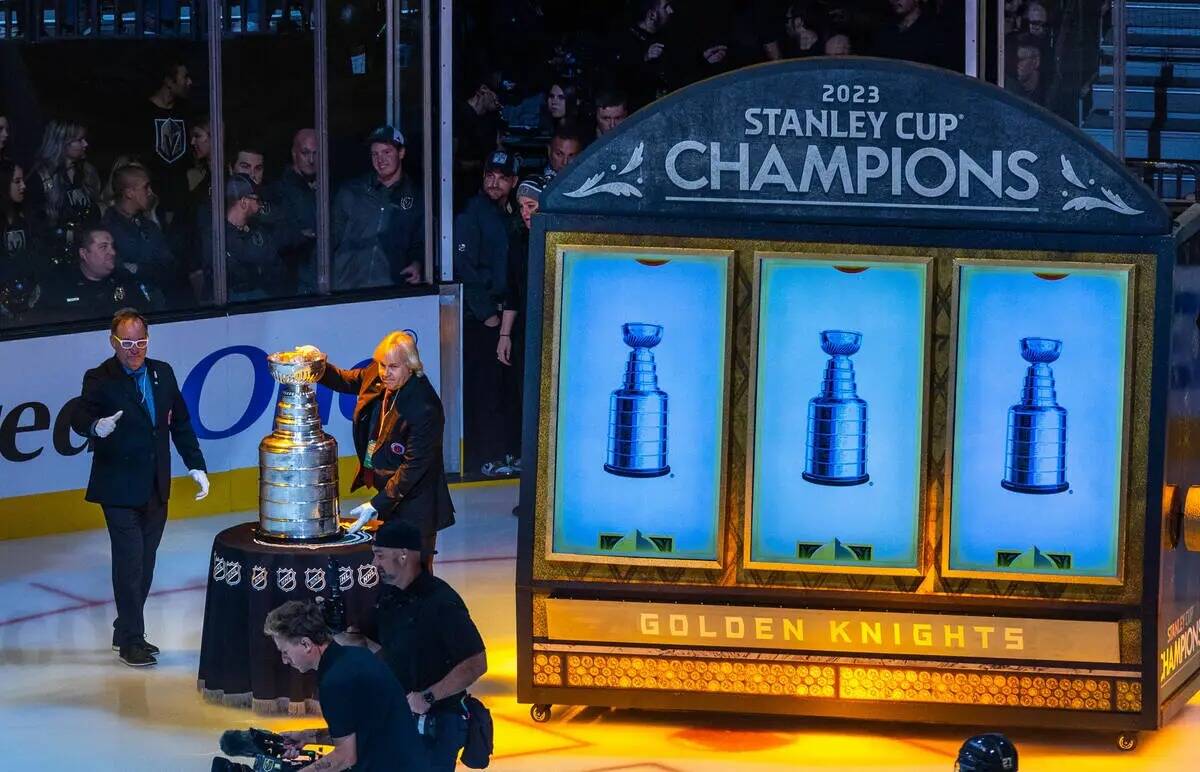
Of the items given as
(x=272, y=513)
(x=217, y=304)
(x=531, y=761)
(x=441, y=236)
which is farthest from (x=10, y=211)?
(x=531, y=761)

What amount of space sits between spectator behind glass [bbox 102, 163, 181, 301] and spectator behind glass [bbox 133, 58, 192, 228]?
0.32ft

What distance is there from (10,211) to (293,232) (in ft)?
7.42

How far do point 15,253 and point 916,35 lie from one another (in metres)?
7.12

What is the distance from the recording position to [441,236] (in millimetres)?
16641

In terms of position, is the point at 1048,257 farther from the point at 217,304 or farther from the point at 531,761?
the point at 217,304

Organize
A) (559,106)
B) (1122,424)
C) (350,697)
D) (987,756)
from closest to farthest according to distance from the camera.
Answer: (987,756) → (350,697) → (1122,424) → (559,106)

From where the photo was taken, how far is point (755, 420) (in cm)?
998

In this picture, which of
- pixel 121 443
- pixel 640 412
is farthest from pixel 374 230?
pixel 640 412

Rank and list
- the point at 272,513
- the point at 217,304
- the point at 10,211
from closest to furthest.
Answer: the point at 272,513
the point at 10,211
the point at 217,304

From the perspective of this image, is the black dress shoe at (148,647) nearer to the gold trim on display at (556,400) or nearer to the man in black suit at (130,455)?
the man in black suit at (130,455)

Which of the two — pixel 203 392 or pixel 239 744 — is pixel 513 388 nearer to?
pixel 203 392

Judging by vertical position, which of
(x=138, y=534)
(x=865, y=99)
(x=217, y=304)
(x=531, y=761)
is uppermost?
(x=865, y=99)

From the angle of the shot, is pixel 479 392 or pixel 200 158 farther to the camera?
pixel 479 392

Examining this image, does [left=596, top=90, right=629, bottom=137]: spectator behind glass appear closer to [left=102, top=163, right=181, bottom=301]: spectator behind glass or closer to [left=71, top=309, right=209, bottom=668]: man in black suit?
[left=102, top=163, right=181, bottom=301]: spectator behind glass
